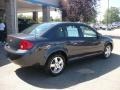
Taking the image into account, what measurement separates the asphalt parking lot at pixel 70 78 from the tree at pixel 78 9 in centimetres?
1506

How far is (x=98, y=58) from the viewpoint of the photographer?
29.6 feet

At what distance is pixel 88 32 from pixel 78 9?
50.2ft

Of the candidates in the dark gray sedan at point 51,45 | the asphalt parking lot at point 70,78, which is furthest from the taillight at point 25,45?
the asphalt parking lot at point 70,78

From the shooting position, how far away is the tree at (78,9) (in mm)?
22719

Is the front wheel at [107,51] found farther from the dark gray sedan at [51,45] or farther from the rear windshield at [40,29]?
the rear windshield at [40,29]

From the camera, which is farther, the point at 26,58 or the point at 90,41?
the point at 90,41

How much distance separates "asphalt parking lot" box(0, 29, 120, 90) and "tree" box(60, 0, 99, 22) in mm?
15062

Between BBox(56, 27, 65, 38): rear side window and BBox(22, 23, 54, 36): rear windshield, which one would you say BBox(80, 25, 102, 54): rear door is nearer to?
BBox(56, 27, 65, 38): rear side window

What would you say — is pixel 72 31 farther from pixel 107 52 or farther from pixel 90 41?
pixel 107 52

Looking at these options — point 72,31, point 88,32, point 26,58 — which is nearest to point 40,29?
point 72,31

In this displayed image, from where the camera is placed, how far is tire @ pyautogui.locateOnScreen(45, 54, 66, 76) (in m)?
6.54

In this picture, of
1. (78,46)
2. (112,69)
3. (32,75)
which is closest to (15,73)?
(32,75)

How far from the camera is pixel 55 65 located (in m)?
6.70

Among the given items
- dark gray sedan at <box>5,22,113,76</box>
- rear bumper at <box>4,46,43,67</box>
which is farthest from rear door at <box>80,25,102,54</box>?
rear bumper at <box>4,46,43,67</box>
